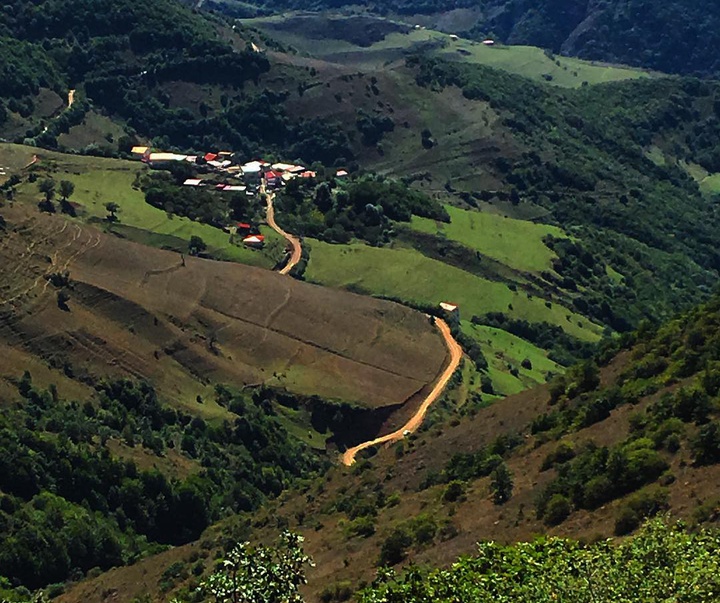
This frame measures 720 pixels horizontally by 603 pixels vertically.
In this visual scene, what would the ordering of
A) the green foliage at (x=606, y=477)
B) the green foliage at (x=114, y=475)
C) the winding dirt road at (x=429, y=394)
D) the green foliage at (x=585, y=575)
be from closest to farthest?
1. the green foliage at (x=585, y=575)
2. the green foliage at (x=606, y=477)
3. the green foliage at (x=114, y=475)
4. the winding dirt road at (x=429, y=394)

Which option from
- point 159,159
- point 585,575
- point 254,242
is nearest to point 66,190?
point 254,242

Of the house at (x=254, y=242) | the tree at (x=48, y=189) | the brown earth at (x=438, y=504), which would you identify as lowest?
the house at (x=254, y=242)

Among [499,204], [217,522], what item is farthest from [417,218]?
[217,522]

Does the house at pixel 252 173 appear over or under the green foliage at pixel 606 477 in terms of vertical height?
under

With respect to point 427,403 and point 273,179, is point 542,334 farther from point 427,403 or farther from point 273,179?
point 273,179

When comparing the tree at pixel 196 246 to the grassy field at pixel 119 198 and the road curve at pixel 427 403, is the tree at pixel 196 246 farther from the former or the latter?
Result: the road curve at pixel 427 403

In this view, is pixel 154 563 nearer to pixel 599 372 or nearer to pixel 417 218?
pixel 599 372

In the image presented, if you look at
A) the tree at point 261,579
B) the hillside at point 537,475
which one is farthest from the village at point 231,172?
the tree at point 261,579
